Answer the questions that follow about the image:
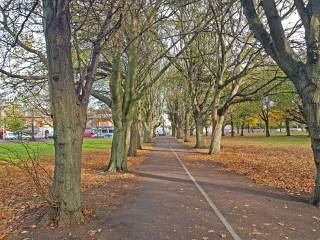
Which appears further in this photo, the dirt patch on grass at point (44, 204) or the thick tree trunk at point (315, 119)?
the thick tree trunk at point (315, 119)

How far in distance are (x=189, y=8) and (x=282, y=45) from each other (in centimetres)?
1710

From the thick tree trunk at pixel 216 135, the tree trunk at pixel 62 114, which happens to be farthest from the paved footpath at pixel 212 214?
the thick tree trunk at pixel 216 135

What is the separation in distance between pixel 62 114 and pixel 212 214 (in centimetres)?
362

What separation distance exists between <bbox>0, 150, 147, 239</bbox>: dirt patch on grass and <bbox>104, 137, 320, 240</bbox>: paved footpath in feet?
1.38

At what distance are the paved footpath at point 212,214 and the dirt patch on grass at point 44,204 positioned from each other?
42 cm

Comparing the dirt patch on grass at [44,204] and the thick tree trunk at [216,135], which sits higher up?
the thick tree trunk at [216,135]

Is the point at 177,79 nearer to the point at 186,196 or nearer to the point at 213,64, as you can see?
the point at 213,64

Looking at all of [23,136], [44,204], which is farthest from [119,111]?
[44,204]

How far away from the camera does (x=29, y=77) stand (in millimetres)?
16312

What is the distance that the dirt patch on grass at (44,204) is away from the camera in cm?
661

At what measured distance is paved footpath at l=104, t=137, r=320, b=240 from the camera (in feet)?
20.8

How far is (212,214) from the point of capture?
25.5 ft

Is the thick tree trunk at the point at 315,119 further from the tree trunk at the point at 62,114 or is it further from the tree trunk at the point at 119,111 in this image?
the tree trunk at the point at 119,111

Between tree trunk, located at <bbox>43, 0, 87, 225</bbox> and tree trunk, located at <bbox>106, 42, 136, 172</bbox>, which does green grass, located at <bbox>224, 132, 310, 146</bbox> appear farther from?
tree trunk, located at <bbox>43, 0, 87, 225</bbox>
